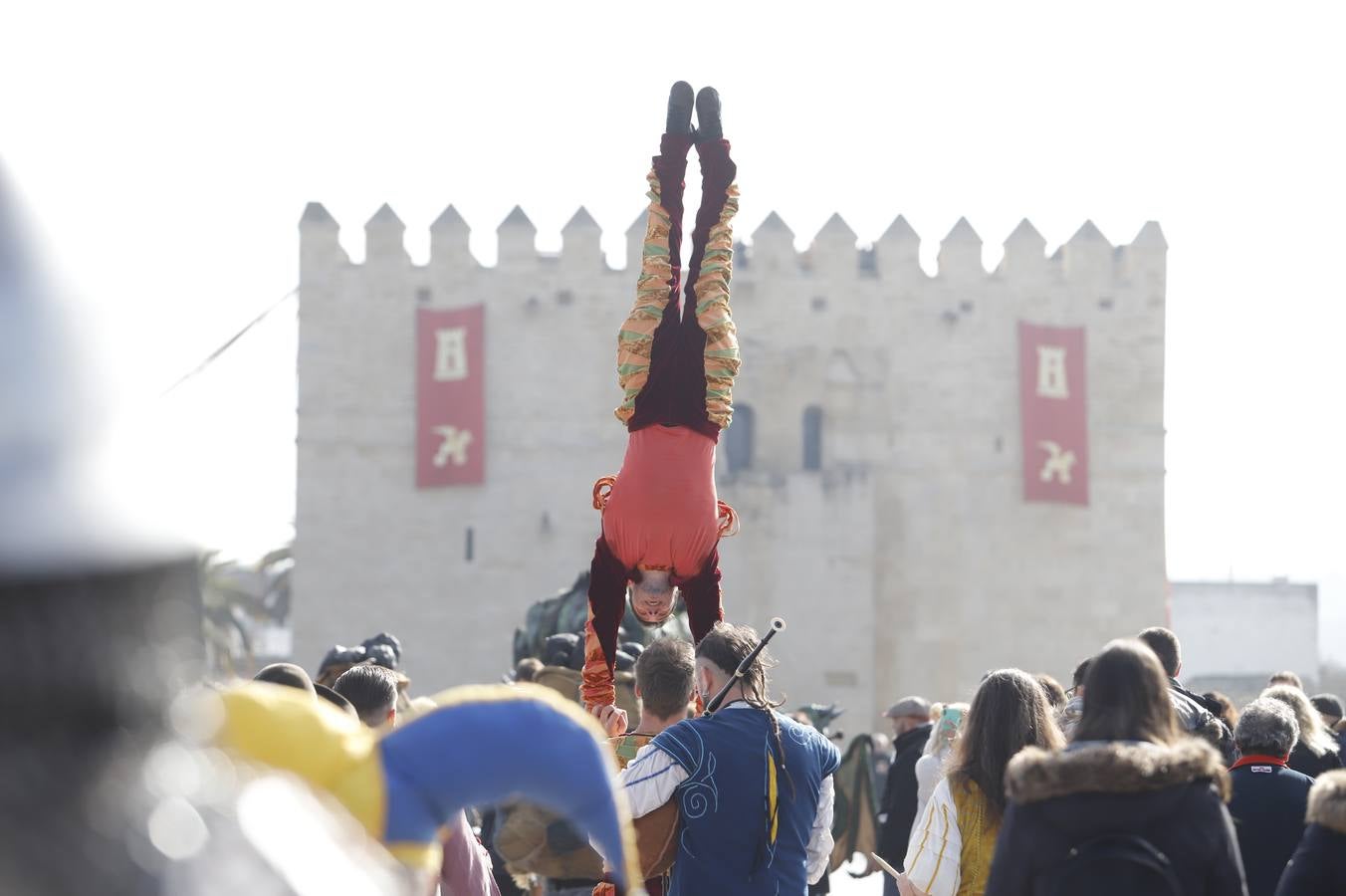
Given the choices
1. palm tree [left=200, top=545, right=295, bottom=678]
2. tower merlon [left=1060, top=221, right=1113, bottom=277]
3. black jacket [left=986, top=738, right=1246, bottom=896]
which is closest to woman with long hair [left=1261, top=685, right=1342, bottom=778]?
black jacket [left=986, top=738, right=1246, bottom=896]

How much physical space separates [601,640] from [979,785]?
77.0 inches

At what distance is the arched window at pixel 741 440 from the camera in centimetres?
3256

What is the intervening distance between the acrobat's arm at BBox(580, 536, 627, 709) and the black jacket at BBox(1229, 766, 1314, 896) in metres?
1.94

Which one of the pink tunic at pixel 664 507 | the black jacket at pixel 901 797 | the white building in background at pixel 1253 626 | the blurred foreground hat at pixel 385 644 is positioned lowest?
the white building in background at pixel 1253 626

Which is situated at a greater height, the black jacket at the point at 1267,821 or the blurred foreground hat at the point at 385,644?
the blurred foreground hat at the point at 385,644

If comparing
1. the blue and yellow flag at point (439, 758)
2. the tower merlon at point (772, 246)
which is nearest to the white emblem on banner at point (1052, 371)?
the tower merlon at point (772, 246)

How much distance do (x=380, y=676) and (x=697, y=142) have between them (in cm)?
259

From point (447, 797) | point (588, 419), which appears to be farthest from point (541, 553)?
point (447, 797)

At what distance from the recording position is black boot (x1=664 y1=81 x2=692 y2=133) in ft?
19.6

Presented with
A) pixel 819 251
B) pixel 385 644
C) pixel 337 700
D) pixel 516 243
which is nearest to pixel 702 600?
pixel 337 700

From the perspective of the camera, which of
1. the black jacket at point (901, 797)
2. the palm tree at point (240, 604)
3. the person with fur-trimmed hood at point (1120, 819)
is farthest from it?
the palm tree at point (240, 604)

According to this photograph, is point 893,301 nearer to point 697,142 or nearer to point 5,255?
point 697,142

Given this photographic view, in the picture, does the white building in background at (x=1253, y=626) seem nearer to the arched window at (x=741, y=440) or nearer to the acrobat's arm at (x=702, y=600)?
the arched window at (x=741, y=440)

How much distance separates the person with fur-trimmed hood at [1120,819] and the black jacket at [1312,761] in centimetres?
285
